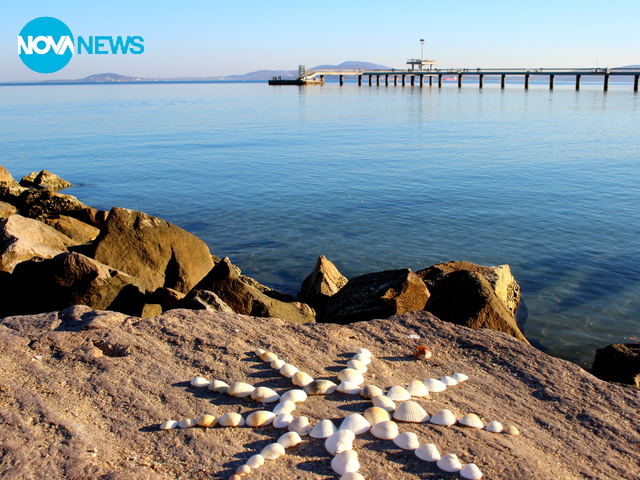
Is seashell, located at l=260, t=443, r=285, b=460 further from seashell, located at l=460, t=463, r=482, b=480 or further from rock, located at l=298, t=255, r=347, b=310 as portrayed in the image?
rock, located at l=298, t=255, r=347, b=310

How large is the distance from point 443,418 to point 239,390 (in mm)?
1606

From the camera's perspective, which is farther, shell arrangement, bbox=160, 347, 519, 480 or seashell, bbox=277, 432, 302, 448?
seashell, bbox=277, 432, 302, 448

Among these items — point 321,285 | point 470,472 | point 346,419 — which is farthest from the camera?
point 321,285

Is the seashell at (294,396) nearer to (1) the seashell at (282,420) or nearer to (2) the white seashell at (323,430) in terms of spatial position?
(1) the seashell at (282,420)

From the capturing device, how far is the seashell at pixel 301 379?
14.8 feet

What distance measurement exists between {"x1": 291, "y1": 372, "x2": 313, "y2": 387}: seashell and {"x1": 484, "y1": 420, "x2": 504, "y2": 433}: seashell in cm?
145

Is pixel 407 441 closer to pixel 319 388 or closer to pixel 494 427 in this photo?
pixel 494 427

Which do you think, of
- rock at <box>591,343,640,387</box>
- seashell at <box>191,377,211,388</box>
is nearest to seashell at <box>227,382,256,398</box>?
seashell at <box>191,377,211,388</box>

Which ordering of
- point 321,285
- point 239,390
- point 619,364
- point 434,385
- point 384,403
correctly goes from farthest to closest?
Result: point 321,285 → point 619,364 → point 434,385 → point 239,390 → point 384,403

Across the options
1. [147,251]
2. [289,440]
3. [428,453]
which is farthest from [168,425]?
[147,251]

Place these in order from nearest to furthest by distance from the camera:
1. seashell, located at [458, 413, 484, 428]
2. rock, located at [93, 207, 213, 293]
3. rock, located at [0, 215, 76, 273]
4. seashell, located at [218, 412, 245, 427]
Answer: seashell, located at [218, 412, 245, 427]
seashell, located at [458, 413, 484, 428]
rock, located at [0, 215, 76, 273]
rock, located at [93, 207, 213, 293]

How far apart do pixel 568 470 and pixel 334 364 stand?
2.12 meters

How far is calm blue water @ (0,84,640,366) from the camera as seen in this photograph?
35.7 ft

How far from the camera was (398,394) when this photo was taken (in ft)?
14.2
